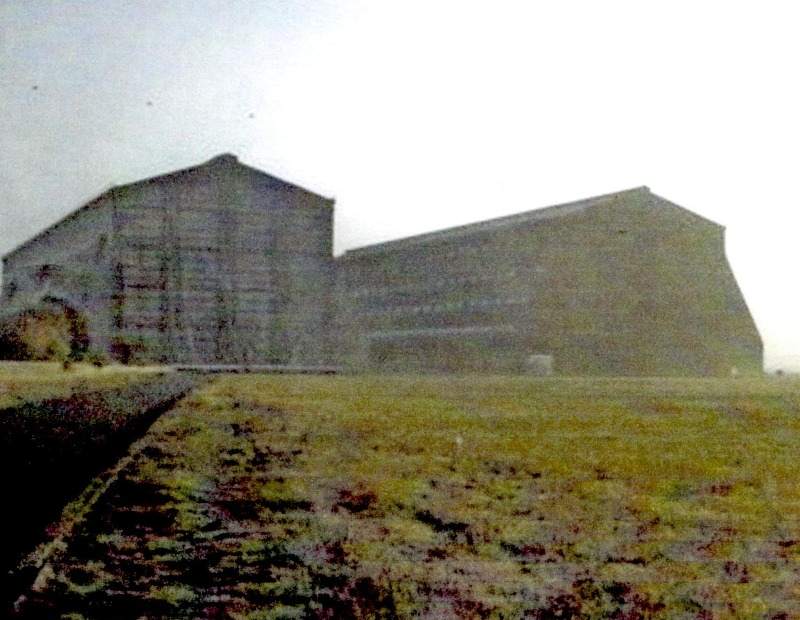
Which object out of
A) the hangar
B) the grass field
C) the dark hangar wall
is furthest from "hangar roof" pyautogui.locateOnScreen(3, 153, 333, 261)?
the grass field

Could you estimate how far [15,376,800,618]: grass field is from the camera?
6.79ft

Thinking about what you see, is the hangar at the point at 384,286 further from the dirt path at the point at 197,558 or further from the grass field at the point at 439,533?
→ the dirt path at the point at 197,558

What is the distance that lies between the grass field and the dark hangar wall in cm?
3069

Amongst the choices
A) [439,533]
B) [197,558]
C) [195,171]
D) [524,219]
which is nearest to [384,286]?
[524,219]

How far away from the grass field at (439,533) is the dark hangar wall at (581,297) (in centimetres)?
3069

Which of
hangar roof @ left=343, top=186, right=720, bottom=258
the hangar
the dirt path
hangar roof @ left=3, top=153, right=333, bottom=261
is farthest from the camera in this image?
hangar roof @ left=3, top=153, right=333, bottom=261

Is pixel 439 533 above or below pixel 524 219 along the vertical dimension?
below

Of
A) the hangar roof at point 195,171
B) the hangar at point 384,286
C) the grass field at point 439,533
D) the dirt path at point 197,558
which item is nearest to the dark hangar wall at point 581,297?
the hangar at point 384,286

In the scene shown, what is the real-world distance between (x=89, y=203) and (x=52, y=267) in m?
3.21

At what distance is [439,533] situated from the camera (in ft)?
9.07

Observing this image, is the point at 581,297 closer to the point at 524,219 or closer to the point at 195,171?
the point at 524,219

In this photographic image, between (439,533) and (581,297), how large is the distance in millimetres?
34299

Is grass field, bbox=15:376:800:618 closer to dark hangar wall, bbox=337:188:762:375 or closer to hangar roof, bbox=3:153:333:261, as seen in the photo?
dark hangar wall, bbox=337:188:762:375

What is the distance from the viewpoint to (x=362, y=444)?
17.8 ft
